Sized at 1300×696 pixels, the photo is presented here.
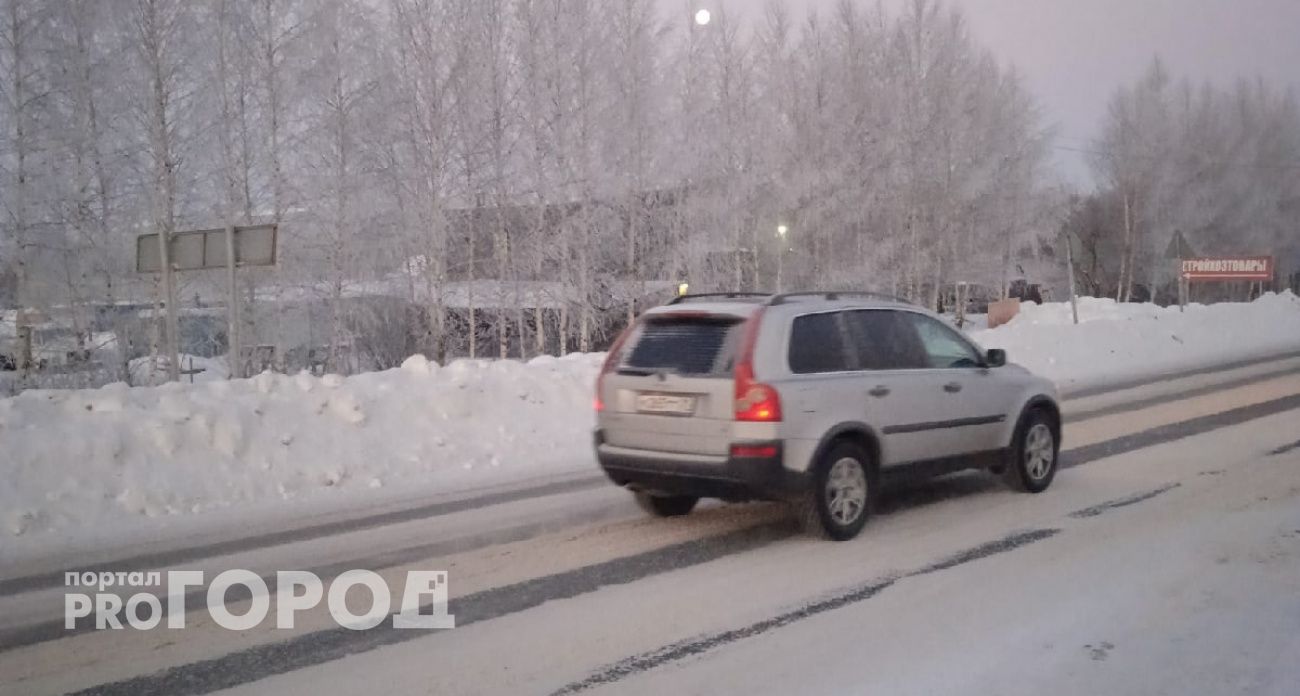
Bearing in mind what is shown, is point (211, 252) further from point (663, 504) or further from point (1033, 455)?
point (1033, 455)

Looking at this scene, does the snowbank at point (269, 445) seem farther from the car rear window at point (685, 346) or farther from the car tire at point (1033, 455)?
the car tire at point (1033, 455)

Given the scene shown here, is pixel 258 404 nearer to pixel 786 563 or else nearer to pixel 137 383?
pixel 786 563

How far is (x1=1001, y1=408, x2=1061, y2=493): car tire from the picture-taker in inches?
344

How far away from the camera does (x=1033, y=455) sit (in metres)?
8.89

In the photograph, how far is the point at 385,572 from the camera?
6750 millimetres

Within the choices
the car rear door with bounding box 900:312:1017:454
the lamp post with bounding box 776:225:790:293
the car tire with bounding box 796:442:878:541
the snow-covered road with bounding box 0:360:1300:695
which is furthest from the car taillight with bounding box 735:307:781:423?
the lamp post with bounding box 776:225:790:293

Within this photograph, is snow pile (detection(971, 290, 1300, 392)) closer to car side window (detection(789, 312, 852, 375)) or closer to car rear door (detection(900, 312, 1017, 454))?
car rear door (detection(900, 312, 1017, 454))

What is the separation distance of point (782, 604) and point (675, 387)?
1.91m

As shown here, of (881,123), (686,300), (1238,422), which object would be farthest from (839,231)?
(686,300)

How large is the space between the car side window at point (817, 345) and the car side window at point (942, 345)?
97 cm

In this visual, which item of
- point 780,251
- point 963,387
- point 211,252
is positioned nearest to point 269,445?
point 211,252

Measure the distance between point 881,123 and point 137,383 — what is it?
2217 cm

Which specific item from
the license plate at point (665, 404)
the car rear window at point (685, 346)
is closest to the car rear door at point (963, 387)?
the car rear window at point (685, 346)

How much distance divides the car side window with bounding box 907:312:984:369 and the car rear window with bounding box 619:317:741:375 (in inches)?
71.7
